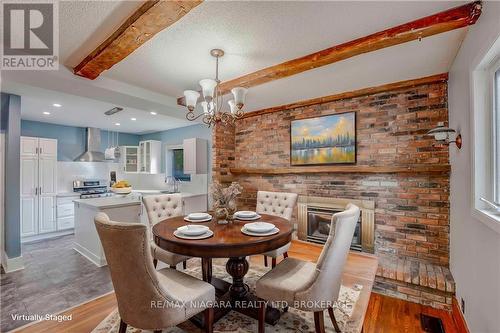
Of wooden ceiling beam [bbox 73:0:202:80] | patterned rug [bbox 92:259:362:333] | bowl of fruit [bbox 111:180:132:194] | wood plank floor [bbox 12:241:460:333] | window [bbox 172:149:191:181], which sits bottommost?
wood plank floor [bbox 12:241:460:333]

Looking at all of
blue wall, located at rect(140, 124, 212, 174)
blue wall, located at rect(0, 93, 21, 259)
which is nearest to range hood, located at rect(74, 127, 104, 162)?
blue wall, located at rect(140, 124, 212, 174)

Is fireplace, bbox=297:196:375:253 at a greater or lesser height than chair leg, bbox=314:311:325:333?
greater

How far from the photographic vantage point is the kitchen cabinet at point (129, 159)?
6297 millimetres

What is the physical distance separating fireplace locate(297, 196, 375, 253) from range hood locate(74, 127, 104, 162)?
5.16m

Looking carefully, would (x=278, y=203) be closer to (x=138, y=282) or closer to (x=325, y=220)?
(x=325, y=220)

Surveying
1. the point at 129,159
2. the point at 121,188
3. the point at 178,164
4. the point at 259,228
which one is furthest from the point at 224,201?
the point at 129,159

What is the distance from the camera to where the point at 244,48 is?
2.05 metres

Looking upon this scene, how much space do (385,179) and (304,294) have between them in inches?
85.4

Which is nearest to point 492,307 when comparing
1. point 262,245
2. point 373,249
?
point 262,245

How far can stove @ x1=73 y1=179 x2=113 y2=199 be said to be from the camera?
5430mm

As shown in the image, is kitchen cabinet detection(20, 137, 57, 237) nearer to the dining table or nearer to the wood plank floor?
the wood plank floor

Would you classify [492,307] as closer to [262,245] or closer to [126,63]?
[262,245]

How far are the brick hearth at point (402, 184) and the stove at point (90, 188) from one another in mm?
Result: 4974

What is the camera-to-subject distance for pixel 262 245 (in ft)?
5.15
